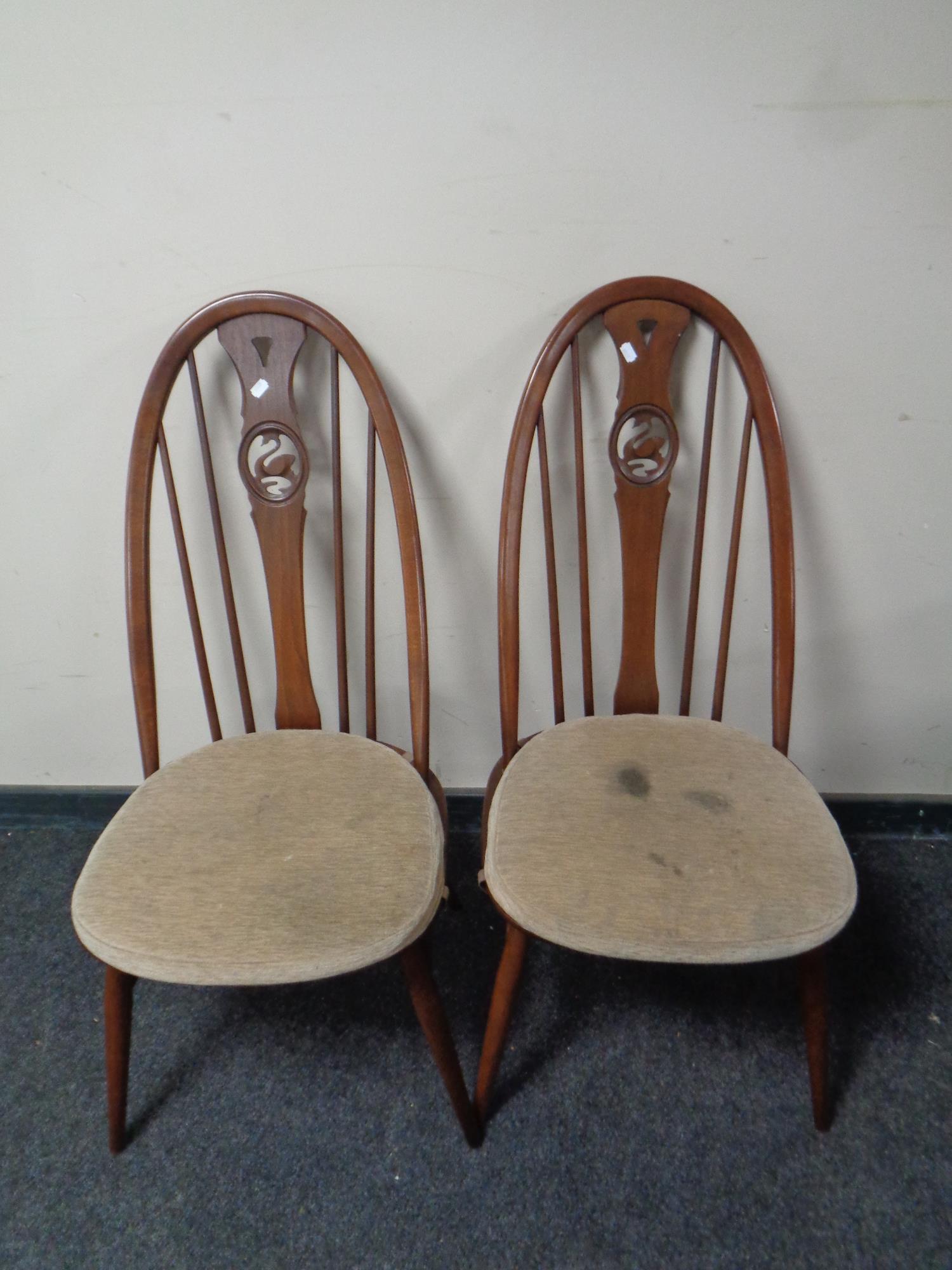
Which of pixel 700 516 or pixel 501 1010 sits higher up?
pixel 700 516

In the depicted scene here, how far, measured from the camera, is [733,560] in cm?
91

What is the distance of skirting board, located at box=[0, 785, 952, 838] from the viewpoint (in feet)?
4.04

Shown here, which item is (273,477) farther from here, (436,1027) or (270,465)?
(436,1027)

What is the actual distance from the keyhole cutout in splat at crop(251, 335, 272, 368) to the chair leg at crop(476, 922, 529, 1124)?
2.29ft

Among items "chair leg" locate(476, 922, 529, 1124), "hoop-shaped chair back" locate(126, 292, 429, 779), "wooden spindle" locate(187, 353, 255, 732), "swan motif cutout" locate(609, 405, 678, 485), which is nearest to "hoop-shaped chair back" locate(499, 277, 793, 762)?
"swan motif cutout" locate(609, 405, 678, 485)

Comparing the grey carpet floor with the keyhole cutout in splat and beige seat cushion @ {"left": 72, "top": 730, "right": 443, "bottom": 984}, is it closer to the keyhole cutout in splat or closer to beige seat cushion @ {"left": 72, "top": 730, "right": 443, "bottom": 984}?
beige seat cushion @ {"left": 72, "top": 730, "right": 443, "bottom": 984}

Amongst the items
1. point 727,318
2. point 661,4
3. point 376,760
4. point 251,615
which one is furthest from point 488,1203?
point 661,4

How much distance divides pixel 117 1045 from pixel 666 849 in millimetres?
643

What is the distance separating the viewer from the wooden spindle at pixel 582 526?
0.88m

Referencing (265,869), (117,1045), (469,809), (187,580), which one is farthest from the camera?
(469,809)

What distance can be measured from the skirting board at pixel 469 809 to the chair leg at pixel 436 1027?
0.48m

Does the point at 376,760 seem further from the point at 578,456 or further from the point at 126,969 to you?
the point at 578,456

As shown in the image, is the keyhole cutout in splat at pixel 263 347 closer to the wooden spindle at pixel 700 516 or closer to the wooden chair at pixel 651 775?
the wooden chair at pixel 651 775

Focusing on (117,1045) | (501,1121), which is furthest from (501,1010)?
(117,1045)
